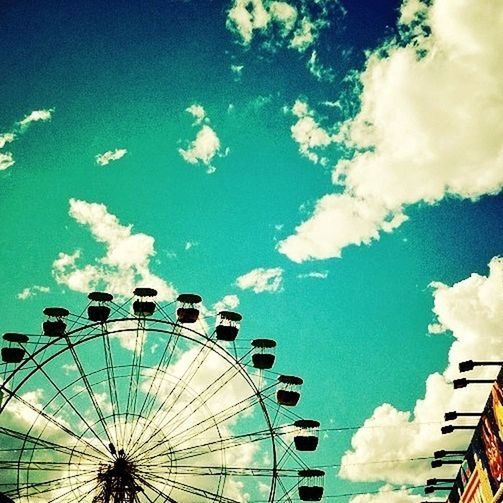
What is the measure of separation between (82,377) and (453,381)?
13.0 metres

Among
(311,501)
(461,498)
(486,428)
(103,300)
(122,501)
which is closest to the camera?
(486,428)

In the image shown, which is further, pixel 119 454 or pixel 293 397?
pixel 293 397

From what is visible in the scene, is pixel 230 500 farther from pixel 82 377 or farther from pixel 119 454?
pixel 82 377

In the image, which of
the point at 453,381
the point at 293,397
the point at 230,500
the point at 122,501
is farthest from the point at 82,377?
the point at 453,381

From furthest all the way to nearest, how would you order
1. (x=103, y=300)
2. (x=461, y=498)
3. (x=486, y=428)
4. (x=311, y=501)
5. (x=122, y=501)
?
(x=311, y=501) < (x=461, y=498) < (x=103, y=300) < (x=122, y=501) < (x=486, y=428)

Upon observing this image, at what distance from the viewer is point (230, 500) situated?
17281 mm

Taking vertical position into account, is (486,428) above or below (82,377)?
below

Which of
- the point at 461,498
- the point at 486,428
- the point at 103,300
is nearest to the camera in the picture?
the point at 486,428

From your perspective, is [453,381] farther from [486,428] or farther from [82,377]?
[82,377]

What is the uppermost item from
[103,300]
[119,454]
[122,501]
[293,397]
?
[103,300]

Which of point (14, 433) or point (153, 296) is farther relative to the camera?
point (153, 296)

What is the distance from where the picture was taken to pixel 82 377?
18016mm

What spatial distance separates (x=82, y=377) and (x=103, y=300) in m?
2.88

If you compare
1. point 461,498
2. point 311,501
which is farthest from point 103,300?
point 461,498
